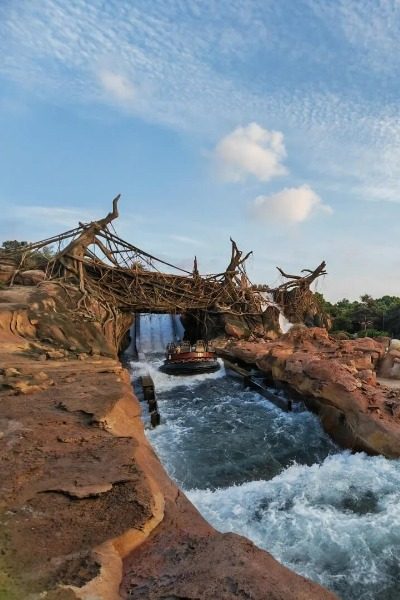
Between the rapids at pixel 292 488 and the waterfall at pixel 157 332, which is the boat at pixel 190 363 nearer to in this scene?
the rapids at pixel 292 488

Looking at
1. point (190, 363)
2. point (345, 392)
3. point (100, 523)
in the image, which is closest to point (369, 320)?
point (190, 363)

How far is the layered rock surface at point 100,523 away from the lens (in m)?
2.94

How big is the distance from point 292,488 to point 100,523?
4.91m

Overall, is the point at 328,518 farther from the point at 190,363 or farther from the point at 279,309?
the point at 279,309

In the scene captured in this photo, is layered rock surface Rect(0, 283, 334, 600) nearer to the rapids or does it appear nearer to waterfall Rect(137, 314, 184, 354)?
the rapids

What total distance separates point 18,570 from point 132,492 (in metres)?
1.36

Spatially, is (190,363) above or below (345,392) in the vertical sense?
below

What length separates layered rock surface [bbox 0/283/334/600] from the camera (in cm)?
294

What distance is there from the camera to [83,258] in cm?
1981

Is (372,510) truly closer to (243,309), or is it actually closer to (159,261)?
(159,261)

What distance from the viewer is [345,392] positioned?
10.5m

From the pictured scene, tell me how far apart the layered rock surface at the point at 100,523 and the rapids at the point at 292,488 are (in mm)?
1845

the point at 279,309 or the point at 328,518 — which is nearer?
the point at 328,518

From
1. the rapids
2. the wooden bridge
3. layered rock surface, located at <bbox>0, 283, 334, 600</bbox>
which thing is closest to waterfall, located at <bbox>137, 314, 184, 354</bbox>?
the wooden bridge
